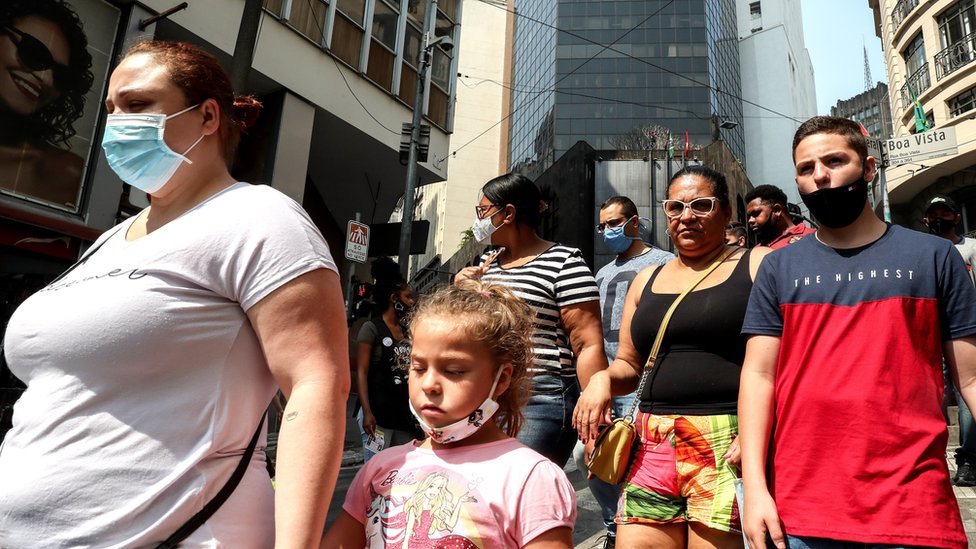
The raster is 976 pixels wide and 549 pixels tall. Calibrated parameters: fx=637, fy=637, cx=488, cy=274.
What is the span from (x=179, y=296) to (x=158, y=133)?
0.53 meters

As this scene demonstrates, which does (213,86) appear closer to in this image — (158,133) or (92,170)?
(158,133)

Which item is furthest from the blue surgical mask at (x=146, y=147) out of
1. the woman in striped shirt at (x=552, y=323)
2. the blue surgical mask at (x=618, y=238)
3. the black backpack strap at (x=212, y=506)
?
the blue surgical mask at (x=618, y=238)

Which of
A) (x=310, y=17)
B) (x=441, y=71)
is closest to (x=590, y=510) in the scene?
(x=310, y=17)

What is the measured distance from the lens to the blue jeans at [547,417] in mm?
2838

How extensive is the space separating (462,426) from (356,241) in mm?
9704

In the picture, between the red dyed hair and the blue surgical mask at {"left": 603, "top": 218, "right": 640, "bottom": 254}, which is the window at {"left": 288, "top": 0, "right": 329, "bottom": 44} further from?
Result: the red dyed hair

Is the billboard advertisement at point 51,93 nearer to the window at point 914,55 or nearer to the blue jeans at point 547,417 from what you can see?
the blue jeans at point 547,417

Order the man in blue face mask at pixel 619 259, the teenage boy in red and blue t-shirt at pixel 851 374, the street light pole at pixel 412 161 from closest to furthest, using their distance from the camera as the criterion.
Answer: the teenage boy in red and blue t-shirt at pixel 851 374 < the man in blue face mask at pixel 619 259 < the street light pole at pixel 412 161

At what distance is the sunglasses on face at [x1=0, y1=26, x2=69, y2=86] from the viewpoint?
7.86 metres

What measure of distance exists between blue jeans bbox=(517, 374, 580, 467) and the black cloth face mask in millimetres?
1344

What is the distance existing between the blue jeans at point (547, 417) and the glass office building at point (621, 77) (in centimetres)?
5191

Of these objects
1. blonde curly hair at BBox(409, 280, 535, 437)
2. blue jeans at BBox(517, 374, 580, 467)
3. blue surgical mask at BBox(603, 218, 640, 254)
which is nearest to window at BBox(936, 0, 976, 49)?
blue surgical mask at BBox(603, 218, 640, 254)

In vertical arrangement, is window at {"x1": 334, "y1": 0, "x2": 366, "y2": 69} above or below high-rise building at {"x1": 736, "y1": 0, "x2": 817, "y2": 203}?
below

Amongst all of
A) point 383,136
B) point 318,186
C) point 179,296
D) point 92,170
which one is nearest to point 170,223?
point 179,296
